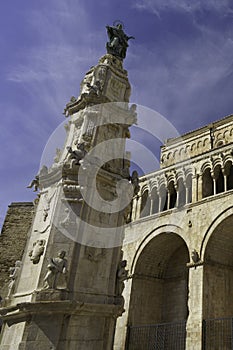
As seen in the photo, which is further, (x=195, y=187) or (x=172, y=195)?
(x=172, y=195)

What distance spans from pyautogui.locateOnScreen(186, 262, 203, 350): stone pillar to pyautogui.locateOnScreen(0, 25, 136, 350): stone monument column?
8.50m

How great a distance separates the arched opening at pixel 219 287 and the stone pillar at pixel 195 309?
202 mm

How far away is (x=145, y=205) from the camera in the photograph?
20.1 m

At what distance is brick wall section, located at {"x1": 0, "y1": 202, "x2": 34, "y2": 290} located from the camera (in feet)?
56.5

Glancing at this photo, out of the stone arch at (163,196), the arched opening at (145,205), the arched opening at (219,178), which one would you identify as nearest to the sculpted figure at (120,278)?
the arched opening at (219,178)

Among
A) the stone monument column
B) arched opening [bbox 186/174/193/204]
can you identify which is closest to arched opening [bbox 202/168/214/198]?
arched opening [bbox 186/174/193/204]

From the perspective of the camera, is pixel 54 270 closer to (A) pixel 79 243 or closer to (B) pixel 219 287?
(A) pixel 79 243

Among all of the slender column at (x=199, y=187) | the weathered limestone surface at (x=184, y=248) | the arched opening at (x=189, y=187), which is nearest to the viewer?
the weathered limestone surface at (x=184, y=248)

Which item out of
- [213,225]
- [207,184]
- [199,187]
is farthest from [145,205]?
[213,225]

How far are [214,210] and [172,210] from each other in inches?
98.9

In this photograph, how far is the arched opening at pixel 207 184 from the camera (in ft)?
57.1

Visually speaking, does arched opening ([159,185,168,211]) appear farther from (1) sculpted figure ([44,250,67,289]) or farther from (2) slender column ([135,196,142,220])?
(1) sculpted figure ([44,250,67,289])

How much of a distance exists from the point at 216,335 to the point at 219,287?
1.96 meters

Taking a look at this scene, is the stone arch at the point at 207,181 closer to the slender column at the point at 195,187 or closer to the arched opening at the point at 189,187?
the slender column at the point at 195,187
